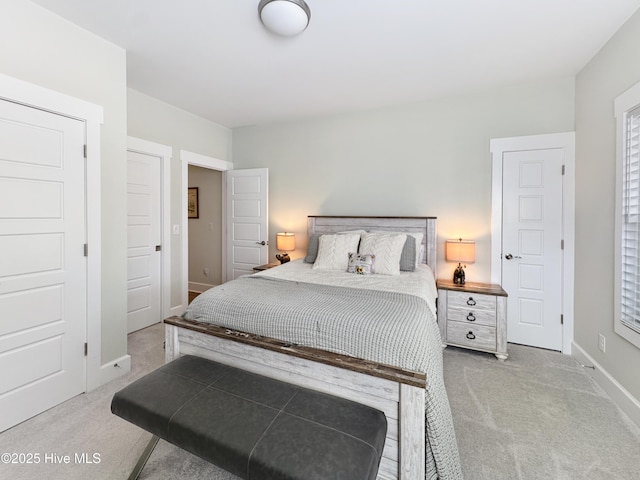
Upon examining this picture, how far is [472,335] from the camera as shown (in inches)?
108

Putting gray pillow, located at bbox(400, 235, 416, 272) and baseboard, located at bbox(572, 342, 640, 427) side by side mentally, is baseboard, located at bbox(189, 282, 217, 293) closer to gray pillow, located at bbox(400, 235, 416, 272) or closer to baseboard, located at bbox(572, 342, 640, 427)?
gray pillow, located at bbox(400, 235, 416, 272)

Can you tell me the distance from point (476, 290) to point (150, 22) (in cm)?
344

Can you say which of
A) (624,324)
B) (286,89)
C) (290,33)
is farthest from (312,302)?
(286,89)

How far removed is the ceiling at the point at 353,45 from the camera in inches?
73.9

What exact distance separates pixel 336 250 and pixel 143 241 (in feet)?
7.53

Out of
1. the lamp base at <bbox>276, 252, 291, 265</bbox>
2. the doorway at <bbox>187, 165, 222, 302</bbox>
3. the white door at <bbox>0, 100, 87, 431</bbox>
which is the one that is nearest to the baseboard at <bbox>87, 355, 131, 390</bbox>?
the white door at <bbox>0, 100, 87, 431</bbox>

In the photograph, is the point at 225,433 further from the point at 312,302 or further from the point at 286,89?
the point at 286,89

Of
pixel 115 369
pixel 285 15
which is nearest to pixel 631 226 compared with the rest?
pixel 285 15

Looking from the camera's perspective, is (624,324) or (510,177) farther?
(510,177)

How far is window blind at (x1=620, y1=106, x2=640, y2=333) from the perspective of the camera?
1.88 metres

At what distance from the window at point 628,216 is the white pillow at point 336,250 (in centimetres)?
200

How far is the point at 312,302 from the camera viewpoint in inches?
67.7

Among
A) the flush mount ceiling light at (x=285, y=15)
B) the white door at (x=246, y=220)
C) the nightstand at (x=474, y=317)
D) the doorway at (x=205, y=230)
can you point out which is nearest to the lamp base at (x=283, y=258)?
the white door at (x=246, y=220)

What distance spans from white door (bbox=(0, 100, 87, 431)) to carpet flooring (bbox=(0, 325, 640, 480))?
0.70 ft
